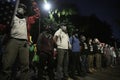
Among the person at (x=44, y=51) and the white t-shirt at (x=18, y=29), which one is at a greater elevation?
the white t-shirt at (x=18, y=29)

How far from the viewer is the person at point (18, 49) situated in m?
5.24

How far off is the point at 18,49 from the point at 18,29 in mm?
453

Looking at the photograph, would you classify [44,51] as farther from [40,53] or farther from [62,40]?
[62,40]

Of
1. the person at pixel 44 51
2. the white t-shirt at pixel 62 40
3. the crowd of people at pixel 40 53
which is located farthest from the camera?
the white t-shirt at pixel 62 40

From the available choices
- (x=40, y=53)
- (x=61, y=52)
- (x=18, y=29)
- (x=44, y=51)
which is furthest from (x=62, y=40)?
(x=18, y=29)

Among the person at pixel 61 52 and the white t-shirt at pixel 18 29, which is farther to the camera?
the person at pixel 61 52

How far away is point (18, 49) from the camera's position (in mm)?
5430

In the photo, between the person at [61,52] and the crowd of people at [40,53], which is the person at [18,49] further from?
the person at [61,52]

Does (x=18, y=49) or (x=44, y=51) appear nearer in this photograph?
(x=18, y=49)

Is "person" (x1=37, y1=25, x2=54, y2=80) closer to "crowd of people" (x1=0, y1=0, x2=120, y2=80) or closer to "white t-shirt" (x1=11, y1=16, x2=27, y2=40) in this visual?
"crowd of people" (x1=0, y1=0, x2=120, y2=80)

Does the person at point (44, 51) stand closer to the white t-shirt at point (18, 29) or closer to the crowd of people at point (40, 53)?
the crowd of people at point (40, 53)

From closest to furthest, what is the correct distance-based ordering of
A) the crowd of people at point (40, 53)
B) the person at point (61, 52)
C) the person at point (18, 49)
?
the person at point (18, 49)
the crowd of people at point (40, 53)
the person at point (61, 52)

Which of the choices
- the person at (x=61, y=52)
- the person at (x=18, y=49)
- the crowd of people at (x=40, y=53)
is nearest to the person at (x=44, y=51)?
the crowd of people at (x=40, y=53)

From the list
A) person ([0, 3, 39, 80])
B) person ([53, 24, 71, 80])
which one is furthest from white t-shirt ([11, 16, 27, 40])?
person ([53, 24, 71, 80])
